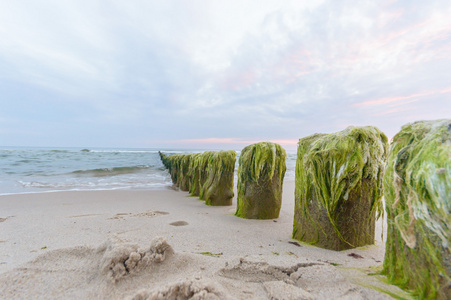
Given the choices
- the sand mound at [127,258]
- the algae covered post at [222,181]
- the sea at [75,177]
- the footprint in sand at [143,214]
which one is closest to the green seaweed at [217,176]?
the algae covered post at [222,181]

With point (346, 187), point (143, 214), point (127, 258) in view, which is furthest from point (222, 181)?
point (127, 258)

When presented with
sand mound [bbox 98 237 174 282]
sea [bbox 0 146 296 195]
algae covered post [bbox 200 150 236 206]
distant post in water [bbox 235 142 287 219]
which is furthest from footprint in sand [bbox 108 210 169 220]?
sea [bbox 0 146 296 195]

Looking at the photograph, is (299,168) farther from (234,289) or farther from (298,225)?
(234,289)

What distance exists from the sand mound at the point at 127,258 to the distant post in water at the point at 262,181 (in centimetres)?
206

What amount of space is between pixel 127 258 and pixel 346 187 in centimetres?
199

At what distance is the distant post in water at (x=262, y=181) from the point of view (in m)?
3.62

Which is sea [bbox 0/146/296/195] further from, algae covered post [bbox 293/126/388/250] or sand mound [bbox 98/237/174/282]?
algae covered post [bbox 293/126/388/250]

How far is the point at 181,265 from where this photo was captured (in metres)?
1.76

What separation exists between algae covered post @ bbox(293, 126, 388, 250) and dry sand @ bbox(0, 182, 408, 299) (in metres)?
0.15

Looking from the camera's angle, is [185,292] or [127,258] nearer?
[185,292]

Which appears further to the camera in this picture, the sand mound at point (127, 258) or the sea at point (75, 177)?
the sea at point (75, 177)

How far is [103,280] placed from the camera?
1.51 meters

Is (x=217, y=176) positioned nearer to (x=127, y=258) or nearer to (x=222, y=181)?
(x=222, y=181)

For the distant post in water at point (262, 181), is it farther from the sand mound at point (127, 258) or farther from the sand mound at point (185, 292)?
the sand mound at point (185, 292)
